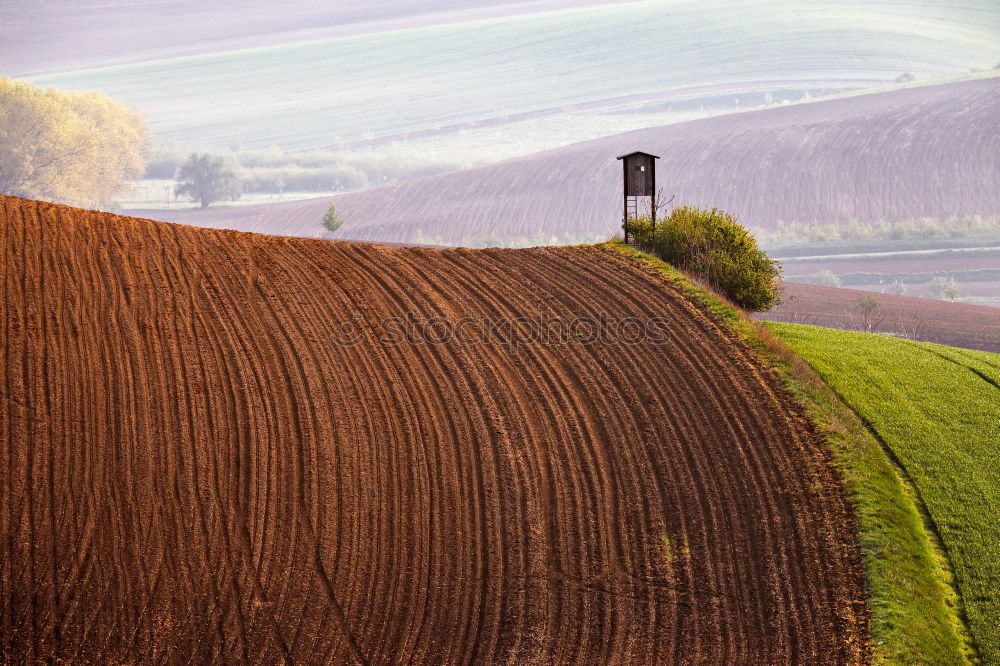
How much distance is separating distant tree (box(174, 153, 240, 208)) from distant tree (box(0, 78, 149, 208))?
46.0 ft

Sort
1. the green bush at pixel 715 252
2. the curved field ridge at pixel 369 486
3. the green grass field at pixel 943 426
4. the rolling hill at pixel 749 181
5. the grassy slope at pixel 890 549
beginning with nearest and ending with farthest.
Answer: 1. the curved field ridge at pixel 369 486
2. the grassy slope at pixel 890 549
3. the green grass field at pixel 943 426
4. the green bush at pixel 715 252
5. the rolling hill at pixel 749 181

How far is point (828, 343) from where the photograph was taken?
77.9 ft

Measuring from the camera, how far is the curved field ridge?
12.7 m

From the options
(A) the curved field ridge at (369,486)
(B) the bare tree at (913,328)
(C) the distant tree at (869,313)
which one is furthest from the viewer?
(C) the distant tree at (869,313)

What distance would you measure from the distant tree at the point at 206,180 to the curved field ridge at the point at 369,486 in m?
75.7

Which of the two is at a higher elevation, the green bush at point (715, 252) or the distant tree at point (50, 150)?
the distant tree at point (50, 150)

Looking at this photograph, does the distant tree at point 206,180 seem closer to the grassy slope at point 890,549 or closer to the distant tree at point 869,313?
the distant tree at point 869,313

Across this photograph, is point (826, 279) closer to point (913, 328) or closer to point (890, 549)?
point (913, 328)

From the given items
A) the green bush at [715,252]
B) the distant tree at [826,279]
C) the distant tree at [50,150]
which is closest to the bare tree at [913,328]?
the green bush at [715,252]

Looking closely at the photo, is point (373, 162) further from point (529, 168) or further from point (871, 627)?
point (871, 627)

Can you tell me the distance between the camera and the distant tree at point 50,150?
70000 millimetres

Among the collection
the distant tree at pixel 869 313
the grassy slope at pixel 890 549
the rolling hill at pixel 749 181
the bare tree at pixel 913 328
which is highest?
the rolling hill at pixel 749 181

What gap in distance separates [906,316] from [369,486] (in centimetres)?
3535

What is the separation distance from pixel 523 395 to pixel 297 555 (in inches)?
248
